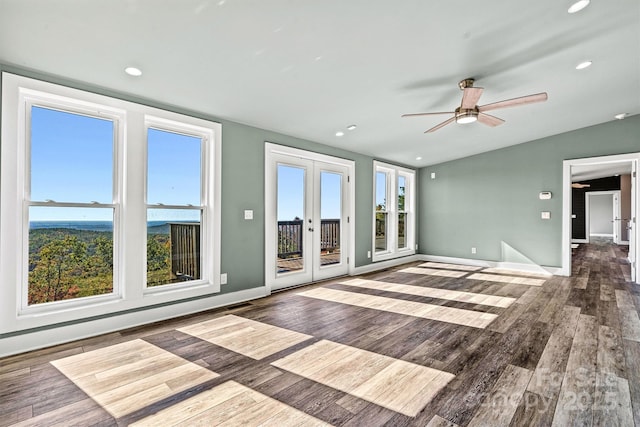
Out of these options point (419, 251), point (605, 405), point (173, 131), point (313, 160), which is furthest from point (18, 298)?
point (419, 251)

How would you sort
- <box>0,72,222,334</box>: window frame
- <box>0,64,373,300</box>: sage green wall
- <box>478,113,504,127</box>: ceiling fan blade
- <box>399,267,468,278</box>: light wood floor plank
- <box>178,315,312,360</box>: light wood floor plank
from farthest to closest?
1. <box>399,267,468,278</box>: light wood floor plank
2. <box>0,64,373,300</box>: sage green wall
3. <box>478,113,504,127</box>: ceiling fan blade
4. <box>178,315,312,360</box>: light wood floor plank
5. <box>0,72,222,334</box>: window frame

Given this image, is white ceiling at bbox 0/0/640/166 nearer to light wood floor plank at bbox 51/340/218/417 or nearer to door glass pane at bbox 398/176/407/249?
light wood floor plank at bbox 51/340/218/417

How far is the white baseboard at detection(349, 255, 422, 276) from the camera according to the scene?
247 inches

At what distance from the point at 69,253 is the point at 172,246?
38.0 inches

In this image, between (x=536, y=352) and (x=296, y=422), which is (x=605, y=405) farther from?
(x=296, y=422)

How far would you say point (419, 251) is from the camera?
824 cm

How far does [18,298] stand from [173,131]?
216cm

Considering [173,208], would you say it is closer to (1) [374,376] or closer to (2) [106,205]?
(2) [106,205]

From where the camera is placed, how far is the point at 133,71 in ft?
9.37

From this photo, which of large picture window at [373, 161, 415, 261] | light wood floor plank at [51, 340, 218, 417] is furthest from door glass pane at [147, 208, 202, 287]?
large picture window at [373, 161, 415, 261]

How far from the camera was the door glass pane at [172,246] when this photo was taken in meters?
3.57

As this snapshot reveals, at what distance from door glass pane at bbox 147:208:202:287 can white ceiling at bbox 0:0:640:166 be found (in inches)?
50.8

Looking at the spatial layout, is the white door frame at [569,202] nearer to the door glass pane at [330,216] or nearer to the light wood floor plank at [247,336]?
the door glass pane at [330,216]

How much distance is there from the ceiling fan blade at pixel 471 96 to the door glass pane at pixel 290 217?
2652 millimetres
